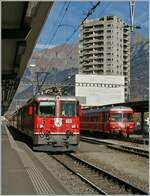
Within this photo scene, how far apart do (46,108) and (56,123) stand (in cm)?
85

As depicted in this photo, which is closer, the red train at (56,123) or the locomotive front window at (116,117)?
the red train at (56,123)

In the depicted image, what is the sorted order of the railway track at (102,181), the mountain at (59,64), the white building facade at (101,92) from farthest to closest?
the white building facade at (101,92)
the mountain at (59,64)
the railway track at (102,181)

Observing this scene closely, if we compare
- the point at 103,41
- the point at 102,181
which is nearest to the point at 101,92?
the point at 103,41

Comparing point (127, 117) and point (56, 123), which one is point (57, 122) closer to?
point (56, 123)

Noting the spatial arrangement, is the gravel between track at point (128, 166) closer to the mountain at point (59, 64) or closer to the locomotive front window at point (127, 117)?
the mountain at point (59, 64)

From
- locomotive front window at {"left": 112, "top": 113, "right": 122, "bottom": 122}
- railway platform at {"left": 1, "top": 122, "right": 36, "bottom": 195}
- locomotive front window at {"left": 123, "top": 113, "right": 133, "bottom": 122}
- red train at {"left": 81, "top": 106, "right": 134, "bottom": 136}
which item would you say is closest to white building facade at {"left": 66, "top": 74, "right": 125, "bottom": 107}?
red train at {"left": 81, "top": 106, "right": 134, "bottom": 136}

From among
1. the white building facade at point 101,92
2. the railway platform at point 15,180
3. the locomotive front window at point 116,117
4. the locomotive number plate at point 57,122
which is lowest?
the railway platform at point 15,180

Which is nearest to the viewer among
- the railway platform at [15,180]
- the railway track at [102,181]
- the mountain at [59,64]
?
the railway platform at [15,180]

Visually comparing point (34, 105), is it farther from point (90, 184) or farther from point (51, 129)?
point (90, 184)

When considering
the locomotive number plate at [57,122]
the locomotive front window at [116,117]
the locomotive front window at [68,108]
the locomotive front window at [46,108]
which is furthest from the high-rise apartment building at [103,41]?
the locomotive number plate at [57,122]

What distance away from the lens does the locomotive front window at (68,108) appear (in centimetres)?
1941

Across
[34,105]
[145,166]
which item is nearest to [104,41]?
[34,105]

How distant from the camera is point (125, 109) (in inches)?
1321

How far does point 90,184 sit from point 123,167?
453cm
